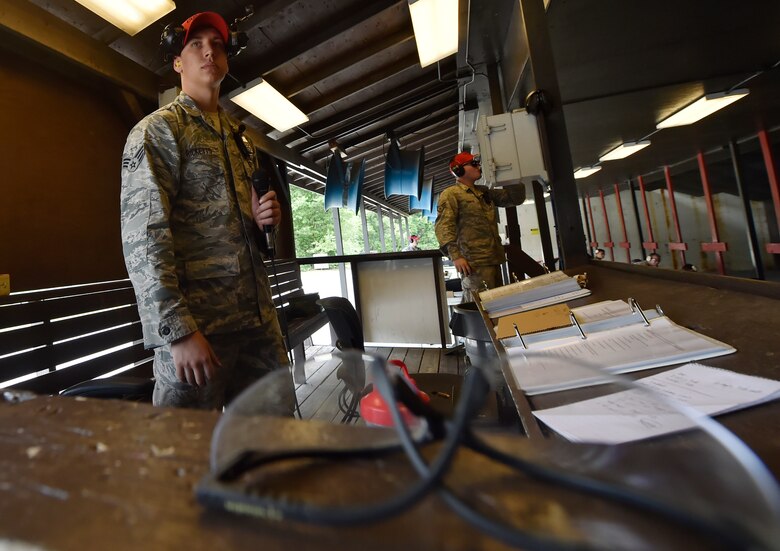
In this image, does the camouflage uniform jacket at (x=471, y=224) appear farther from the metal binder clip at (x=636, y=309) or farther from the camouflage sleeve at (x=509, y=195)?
the metal binder clip at (x=636, y=309)

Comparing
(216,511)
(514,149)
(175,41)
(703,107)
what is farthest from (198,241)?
(703,107)

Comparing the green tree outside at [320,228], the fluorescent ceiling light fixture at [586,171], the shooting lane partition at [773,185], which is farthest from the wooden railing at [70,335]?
the green tree outside at [320,228]

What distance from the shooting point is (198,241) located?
45.6 inches

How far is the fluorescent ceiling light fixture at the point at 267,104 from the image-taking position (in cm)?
270

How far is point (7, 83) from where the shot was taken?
1.92 metres

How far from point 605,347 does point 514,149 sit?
3.86ft

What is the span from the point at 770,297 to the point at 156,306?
154 cm

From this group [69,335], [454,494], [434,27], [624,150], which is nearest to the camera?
[454,494]

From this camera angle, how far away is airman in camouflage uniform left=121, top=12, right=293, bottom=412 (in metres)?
1.00

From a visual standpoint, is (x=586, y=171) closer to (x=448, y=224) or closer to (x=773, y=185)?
(x=773, y=185)

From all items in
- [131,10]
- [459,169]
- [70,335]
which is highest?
[131,10]

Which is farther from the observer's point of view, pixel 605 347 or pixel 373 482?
pixel 605 347

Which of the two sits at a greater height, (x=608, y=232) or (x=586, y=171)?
(x=586, y=171)

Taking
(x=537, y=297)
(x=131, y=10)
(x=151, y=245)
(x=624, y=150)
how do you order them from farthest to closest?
(x=624, y=150) → (x=131, y=10) → (x=537, y=297) → (x=151, y=245)
